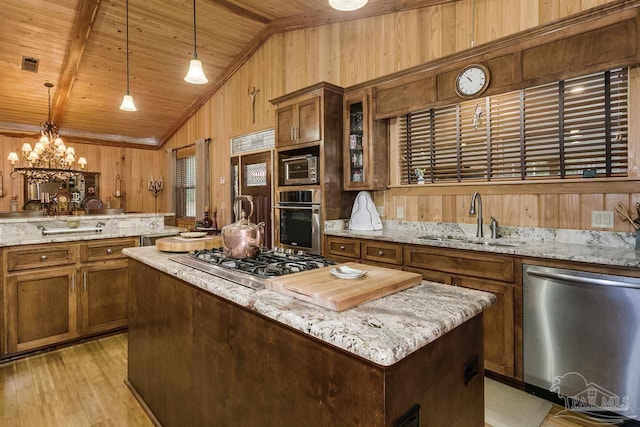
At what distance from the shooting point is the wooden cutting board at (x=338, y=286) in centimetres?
106

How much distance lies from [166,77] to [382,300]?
19.6ft

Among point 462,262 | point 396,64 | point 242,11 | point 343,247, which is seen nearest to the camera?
point 462,262

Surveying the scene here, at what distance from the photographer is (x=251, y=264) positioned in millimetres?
1581

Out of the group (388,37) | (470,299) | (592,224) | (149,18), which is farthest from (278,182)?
(470,299)

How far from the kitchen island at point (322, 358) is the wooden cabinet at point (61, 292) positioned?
1900mm

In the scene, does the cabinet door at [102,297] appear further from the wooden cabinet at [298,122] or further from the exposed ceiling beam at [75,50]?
the exposed ceiling beam at [75,50]

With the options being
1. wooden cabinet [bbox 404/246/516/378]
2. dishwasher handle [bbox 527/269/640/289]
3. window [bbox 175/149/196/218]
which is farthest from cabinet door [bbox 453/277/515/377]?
window [bbox 175/149/196/218]

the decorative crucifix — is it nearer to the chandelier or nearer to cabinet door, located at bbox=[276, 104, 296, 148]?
cabinet door, located at bbox=[276, 104, 296, 148]

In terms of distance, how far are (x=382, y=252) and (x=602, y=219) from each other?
157cm

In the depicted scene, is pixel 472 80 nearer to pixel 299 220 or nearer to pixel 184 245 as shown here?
pixel 299 220

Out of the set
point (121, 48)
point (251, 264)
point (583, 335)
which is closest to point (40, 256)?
point (251, 264)

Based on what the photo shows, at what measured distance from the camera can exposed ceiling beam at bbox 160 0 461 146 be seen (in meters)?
3.52

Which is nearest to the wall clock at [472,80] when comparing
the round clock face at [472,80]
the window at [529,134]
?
the round clock face at [472,80]

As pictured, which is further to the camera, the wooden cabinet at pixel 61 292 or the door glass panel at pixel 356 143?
the door glass panel at pixel 356 143
